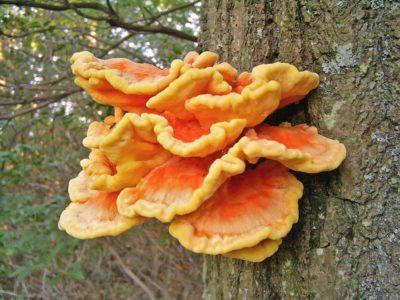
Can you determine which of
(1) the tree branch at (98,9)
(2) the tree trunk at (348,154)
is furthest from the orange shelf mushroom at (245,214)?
(1) the tree branch at (98,9)

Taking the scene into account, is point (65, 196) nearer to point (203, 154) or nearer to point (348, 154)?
point (203, 154)

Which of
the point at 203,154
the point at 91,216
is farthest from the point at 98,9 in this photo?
the point at 203,154

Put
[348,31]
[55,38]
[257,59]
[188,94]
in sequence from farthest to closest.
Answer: [55,38]
[257,59]
[348,31]
[188,94]

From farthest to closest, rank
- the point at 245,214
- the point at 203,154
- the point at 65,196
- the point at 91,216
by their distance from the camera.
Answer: the point at 65,196 → the point at 91,216 → the point at 245,214 → the point at 203,154

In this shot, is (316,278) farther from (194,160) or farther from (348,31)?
(348,31)

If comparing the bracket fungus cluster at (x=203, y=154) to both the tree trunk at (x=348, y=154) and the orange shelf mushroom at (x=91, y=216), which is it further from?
the tree trunk at (x=348, y=154)

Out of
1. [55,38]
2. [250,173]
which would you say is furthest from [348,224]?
[55,38]
